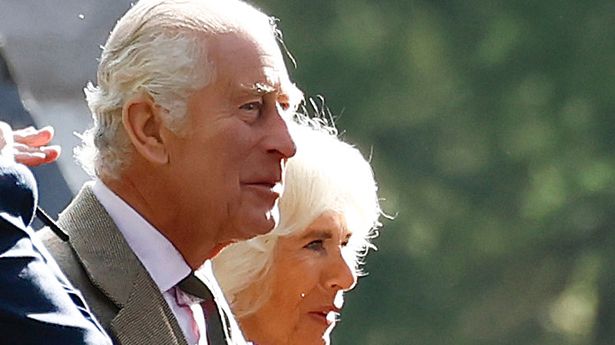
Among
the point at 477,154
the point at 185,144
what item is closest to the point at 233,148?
the point at 185,144

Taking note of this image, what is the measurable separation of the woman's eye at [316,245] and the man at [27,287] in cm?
165

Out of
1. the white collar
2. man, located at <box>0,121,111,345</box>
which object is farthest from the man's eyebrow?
man, located at <box>0,121,111,345</box>

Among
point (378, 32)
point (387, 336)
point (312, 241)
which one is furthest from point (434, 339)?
point (312, 241)

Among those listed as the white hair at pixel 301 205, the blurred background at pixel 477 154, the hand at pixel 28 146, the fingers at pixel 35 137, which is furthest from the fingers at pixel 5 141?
the blurred background at pixel 477 154

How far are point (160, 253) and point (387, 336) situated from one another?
406 inches

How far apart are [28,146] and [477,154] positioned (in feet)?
37.4

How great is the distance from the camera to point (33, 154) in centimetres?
337

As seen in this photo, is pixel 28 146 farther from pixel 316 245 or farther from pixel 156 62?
pixel 316 245

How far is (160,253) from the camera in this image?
12.5 ft

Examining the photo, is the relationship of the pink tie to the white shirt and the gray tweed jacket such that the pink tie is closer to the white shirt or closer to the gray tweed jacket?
the white shirt

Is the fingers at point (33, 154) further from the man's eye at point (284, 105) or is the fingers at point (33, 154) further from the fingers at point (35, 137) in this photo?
the man's eye at point (284, 105)

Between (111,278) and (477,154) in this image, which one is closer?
(111,278)

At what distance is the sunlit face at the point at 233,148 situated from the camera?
383cm

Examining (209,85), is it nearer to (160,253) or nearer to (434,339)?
(160,253)
